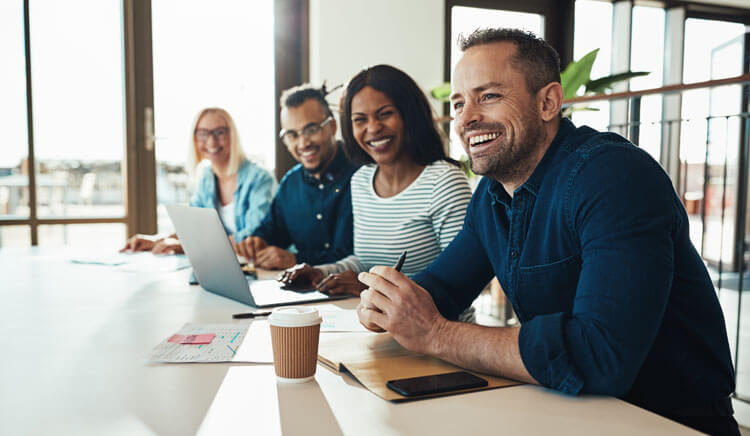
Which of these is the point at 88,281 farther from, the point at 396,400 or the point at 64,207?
the point at 64,207

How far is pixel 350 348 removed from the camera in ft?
3.02

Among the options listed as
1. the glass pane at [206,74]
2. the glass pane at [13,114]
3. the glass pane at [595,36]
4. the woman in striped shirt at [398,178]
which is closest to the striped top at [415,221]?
the woman in striped shirt at [398,178]

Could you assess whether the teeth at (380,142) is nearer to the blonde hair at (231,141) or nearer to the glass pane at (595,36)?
the blonde hair at (231,141)

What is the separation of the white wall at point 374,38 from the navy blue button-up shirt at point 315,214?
170 centimetres

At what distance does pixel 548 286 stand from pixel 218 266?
2.37ft

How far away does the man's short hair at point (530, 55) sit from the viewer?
105 cm

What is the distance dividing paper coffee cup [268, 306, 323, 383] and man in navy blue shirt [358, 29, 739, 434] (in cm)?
17

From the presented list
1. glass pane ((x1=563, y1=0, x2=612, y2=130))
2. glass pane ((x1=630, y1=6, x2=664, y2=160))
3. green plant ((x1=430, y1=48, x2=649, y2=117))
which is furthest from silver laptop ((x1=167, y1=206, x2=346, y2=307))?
glass pane ((x1=630, y1=6, x2=664, y2=160))

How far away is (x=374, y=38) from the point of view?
4031 mm


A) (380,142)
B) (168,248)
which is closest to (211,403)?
(380,142)

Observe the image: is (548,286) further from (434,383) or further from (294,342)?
(294,342)

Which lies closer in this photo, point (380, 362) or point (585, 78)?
point (380, 362)

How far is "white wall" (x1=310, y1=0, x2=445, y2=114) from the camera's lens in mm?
3900

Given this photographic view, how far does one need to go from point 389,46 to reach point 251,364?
3.52 m
